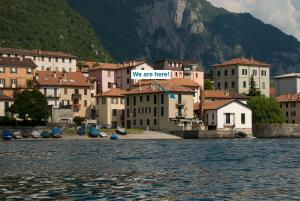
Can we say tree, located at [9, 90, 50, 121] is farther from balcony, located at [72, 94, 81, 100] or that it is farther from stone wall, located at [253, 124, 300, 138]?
stone wall, located at [253, 124, 300, 138]

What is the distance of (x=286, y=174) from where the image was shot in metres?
45.2

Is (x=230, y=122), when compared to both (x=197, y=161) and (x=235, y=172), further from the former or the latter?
(x=235, y=172)

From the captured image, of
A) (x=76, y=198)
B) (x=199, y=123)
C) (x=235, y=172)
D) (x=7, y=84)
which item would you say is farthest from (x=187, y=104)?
(x=76, y=198)

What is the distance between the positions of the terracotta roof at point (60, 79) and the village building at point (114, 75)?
64.9 ft

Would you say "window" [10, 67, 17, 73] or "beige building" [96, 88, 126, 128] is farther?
"beige building" [96, 88, 126, 128]

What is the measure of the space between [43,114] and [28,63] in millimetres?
33466

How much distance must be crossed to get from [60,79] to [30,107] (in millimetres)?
28814

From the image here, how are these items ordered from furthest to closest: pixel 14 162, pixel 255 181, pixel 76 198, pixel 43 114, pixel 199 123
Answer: pixel 199 123 < pixel 43 114 < pixel 14 162 < pixel 255 181 < pixel 76 198

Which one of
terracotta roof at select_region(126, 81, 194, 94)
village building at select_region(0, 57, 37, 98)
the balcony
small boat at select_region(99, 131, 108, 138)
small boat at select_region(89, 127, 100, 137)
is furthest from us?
the balcony

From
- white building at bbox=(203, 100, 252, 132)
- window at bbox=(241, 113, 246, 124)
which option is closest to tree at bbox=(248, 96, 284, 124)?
white building at bbox=(203, 100, 252, 132)

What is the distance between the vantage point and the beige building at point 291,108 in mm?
171250

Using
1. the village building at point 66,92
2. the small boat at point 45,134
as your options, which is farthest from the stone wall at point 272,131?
the small boat at point 45,134

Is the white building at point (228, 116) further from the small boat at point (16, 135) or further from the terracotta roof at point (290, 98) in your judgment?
the small boat at point (16, 135)

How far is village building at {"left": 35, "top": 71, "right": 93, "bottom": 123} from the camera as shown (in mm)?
146625
